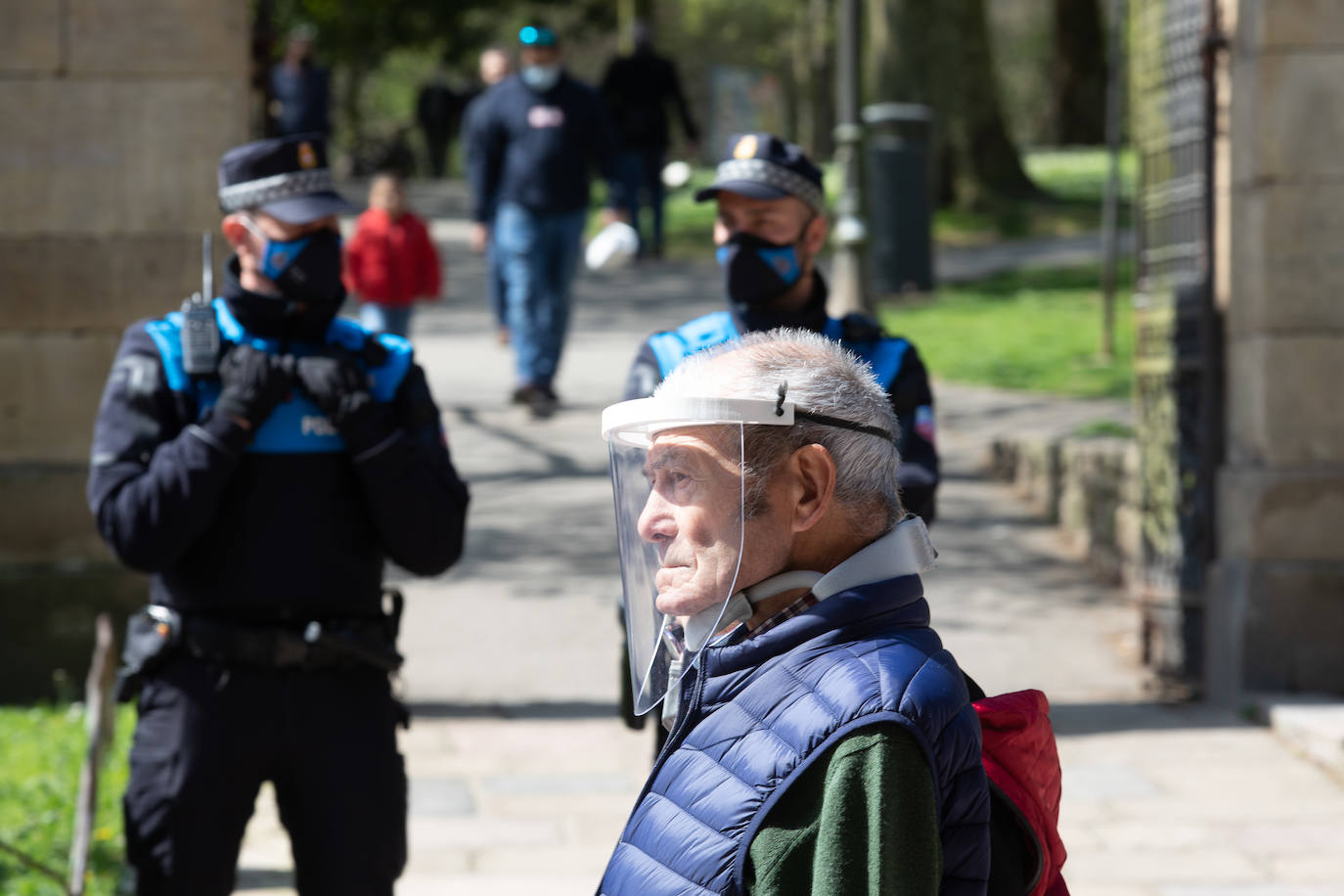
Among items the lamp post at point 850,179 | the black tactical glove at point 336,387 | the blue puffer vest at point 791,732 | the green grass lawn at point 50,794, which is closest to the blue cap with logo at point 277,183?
the black tactical glove at point 336,387

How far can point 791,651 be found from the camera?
193cm

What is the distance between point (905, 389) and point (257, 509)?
1.40 meters

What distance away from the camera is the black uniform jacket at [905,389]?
12.6 feet

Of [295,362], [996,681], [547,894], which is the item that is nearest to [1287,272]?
[996,681]

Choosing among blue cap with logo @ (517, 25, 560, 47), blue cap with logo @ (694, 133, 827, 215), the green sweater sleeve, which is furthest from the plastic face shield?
blue cap with logo @ (517, 25, 560, 47)

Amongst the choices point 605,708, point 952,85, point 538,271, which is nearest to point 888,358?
point 605,708

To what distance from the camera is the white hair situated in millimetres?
1963

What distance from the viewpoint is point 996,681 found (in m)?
6.89

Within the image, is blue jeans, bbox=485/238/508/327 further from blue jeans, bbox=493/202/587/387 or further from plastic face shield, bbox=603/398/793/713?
plastic face shield, bbox=603/398/793/713

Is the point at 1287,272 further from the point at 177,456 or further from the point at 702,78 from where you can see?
the point at 702,78

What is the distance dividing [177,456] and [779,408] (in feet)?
5.55

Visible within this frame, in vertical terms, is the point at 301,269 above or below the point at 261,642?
above

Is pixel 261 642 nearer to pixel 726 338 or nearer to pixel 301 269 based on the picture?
pixel 301 269

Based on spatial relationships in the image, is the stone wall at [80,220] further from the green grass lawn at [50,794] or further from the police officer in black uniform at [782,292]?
the police officer in black uniform at [782,292]
